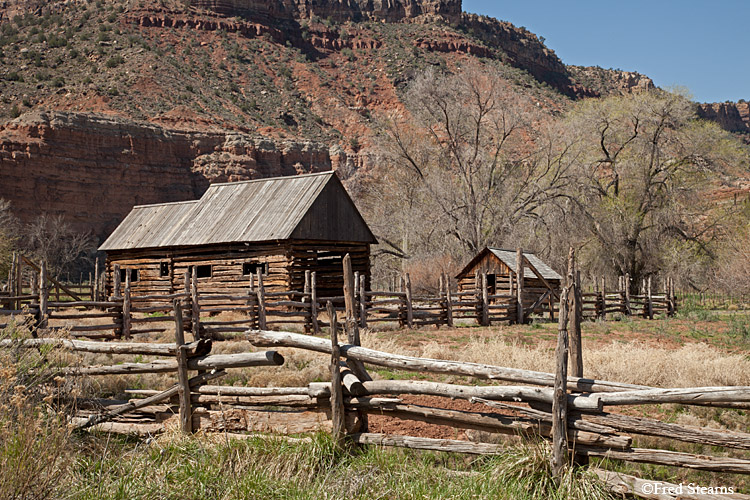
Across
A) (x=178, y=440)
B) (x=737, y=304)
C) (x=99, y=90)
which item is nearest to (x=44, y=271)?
(x=178, y=440)

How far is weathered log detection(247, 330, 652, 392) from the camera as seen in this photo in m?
5.89

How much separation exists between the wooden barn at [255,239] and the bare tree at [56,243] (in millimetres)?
25689

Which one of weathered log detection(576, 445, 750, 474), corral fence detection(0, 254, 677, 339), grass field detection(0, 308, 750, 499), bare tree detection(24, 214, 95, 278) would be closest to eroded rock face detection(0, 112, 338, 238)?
bare tree detection(24, 214, 95, 278)

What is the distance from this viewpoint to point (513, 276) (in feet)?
76.8

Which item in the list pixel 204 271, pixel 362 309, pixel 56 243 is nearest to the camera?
pixel 362 309

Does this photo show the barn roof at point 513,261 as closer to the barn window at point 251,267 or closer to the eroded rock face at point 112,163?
the barn window at point 251,267

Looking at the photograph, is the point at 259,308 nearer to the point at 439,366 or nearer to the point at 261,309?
the point at 261,309

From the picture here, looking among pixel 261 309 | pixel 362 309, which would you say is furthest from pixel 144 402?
pixel 362 309


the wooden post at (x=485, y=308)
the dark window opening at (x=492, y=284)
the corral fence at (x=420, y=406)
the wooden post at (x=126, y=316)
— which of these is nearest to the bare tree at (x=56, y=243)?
the wooden post at (x=126, y=316)

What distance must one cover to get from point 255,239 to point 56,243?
3594 cm

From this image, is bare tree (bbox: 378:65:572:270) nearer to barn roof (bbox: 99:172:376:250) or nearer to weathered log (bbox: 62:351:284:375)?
barn roof (bbox: 99:172:376:250)

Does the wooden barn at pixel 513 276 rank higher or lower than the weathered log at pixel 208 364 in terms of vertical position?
higher

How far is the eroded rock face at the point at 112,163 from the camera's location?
196 feet

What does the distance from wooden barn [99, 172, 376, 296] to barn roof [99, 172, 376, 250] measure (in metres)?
0.04
